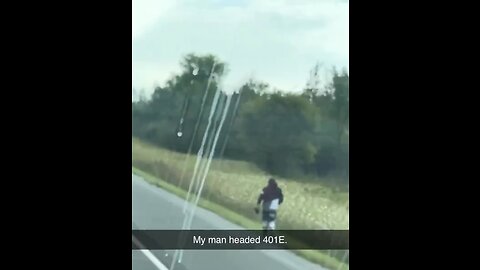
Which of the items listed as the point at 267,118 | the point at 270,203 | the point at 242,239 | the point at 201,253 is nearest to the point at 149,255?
the point at 201,253

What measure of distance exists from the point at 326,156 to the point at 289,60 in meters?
0.31

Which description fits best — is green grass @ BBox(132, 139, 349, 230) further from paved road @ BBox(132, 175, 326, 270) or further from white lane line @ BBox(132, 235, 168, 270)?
white lane line @ BBox(132, 235, 168, 270)

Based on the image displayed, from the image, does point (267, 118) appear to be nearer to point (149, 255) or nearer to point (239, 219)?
point (239, 219)

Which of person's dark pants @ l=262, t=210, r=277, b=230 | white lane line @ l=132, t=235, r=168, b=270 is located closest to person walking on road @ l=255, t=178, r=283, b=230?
person's dark pants @ l=262, t=210, r=277, b=230

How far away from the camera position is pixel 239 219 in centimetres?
208

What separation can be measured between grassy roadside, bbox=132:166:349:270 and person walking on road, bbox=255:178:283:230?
31mm

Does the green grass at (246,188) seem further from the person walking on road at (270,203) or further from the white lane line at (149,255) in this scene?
the white lane line at (149,255)

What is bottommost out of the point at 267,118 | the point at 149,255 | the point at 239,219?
the point at 149,255

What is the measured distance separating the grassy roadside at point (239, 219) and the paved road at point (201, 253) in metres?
0.02

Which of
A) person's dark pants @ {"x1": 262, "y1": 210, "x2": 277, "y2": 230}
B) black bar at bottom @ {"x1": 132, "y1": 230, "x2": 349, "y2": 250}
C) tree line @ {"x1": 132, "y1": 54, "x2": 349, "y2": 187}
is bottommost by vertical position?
black bar at bottom @ {"x1": 132, "y1": 230, "x2": 349, "y2": 250}

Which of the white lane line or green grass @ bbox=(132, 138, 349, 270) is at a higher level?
green grass @ bbox=(132, 138, 349, 270)

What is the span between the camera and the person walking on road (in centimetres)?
208

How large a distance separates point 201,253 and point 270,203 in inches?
10.0
